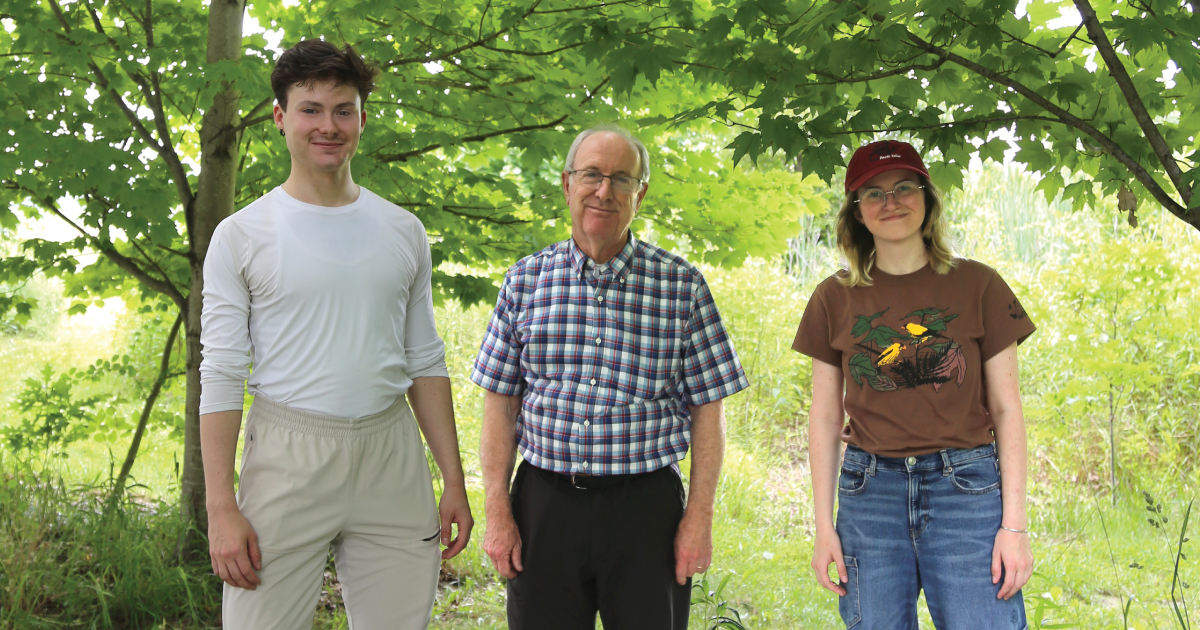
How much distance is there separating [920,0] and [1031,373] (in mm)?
5219

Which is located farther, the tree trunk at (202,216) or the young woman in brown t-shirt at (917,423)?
the tree trunk at (202,216)

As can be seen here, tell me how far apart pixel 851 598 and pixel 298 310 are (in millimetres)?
1476

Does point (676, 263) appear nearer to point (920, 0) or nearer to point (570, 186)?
point (570, 186)

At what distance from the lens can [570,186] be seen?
6.95 ft

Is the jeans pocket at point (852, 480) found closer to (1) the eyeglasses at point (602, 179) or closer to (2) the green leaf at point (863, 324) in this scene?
(2) the green leaf at point (863, 324)

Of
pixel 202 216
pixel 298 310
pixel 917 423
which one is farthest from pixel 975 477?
pixel 202 216

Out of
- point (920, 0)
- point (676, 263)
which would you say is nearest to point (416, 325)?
point (676, 263)

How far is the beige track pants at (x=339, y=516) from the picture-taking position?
188 centimetres

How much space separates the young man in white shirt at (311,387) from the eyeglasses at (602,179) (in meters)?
0.49

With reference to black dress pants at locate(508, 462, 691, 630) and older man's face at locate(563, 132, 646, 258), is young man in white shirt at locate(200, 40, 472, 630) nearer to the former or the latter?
black dress pants at locate(508, 462, 691, 630)

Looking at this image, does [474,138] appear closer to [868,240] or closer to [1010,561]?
[868,240]

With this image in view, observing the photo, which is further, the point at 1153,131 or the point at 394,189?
the point at 394,189

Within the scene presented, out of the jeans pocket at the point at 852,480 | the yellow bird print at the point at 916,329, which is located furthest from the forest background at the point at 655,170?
the jeans pocket at the point at 852,480

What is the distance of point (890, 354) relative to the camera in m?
1.93
